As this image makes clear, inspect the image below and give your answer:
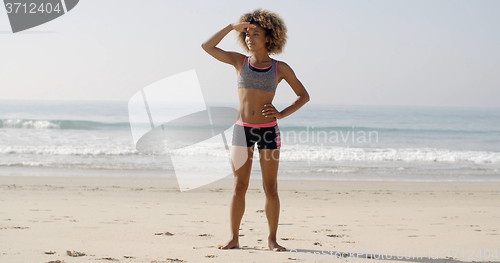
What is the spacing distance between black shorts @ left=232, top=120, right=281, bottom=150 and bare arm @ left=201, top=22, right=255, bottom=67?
55 cm

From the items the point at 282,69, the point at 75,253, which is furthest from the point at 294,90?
the point at 75,253

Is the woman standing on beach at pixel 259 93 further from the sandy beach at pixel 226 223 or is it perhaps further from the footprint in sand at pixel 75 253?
the footprint in sand at pixel 75 253

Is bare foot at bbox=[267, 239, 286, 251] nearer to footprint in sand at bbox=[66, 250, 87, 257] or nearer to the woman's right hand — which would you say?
footprint in sand at bbox=[66, 250, 87, 257]

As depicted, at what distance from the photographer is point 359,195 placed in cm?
695

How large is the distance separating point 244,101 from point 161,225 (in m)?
1.94

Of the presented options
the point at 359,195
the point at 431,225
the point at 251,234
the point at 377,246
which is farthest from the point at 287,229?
the point at 359,195

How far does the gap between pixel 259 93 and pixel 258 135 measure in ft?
1.13

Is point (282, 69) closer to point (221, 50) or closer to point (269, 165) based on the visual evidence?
point (221, 50)

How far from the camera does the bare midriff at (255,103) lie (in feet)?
9.95

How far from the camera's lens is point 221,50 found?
10.2 feet

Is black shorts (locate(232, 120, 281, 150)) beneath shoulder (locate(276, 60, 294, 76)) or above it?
beneath

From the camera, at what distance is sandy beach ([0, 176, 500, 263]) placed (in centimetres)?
313

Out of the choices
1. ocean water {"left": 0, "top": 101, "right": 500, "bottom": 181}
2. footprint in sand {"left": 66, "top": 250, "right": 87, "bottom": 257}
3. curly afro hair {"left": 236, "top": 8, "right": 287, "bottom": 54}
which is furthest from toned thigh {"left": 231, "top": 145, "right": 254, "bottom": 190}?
ocean water {"left": 0, "top": 101, "right": 500, "bottom": 181}

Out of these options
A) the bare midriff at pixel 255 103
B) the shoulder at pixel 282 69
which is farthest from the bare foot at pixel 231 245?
the shoulder at pixel 282 69
